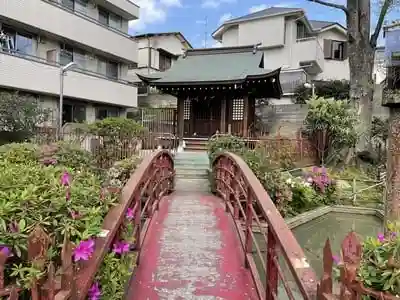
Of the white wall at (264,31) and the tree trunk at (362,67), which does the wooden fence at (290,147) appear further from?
the white wall at (264,31)

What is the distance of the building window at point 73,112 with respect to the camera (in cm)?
1878

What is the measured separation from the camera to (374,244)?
1399 millimetres

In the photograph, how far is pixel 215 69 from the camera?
17578mm

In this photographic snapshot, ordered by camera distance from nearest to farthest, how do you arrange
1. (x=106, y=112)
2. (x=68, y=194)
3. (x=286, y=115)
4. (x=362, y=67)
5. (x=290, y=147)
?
(x=68, y=194) < (x=290, y=147) < (x=362, y=67) < (x=286, y=115) < (x=106, y=112)

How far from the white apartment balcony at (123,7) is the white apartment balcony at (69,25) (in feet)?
4.58

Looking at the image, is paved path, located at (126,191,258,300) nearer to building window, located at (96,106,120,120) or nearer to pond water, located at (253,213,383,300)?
pond water, located at (253,213,383,300)

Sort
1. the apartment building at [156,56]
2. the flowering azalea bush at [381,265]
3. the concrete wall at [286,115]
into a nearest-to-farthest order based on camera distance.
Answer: the flowering azalea bush at [381,265] → the concrete wall at [286,115] → the apartment building at [156,56]

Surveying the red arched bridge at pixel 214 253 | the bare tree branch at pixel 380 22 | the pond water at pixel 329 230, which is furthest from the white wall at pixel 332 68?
the red arched bridge at pixel 214 253

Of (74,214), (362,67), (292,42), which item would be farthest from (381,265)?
(292,42)

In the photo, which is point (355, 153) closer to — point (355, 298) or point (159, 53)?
point (355, 298)

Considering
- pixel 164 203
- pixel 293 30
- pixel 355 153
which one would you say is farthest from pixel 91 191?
pixel 293 30

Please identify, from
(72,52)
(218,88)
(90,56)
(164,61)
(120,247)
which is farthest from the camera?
(164,61)

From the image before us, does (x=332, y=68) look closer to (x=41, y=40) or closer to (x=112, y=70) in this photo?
(x=112, y=70)

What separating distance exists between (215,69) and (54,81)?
747 centimetres
